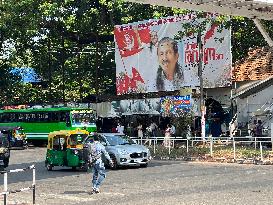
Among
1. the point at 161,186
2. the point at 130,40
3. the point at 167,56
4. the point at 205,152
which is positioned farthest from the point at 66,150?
the point at 130,40

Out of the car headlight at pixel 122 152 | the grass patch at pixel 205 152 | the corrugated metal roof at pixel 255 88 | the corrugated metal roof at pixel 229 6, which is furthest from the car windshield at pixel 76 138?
the corrugated metal roof at pixel 255 88

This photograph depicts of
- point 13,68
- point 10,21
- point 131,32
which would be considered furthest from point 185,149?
point 13,68

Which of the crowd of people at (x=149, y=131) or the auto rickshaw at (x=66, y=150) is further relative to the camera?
the crowd of people at (x=149, y=131)

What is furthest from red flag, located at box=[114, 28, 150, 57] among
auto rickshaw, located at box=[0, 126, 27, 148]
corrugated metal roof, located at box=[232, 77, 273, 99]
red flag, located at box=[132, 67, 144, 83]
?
auto rickshaw, located at box=[0, 126, 27, 148]

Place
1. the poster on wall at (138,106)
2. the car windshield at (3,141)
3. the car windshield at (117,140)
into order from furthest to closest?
the poster on wall at (138,106), the car windshield at (3,141), the car windshield at (117,140)

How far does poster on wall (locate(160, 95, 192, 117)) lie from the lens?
33.6m

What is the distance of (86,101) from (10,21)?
10798 mm

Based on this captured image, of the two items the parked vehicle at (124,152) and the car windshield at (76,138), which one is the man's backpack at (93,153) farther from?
the car windshield at (76,138)

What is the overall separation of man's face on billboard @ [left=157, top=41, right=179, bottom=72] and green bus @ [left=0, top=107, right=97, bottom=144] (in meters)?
6.84

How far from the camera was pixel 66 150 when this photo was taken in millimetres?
22859

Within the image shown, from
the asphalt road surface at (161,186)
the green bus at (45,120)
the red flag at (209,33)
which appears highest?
the red flag at (209,33)

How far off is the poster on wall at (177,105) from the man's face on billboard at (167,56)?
476 cm

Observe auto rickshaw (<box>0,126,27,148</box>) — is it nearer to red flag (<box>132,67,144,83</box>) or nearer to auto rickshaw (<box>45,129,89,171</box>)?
red flag (<box>132,67,144,83</box>)

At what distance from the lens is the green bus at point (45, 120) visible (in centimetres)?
4231
